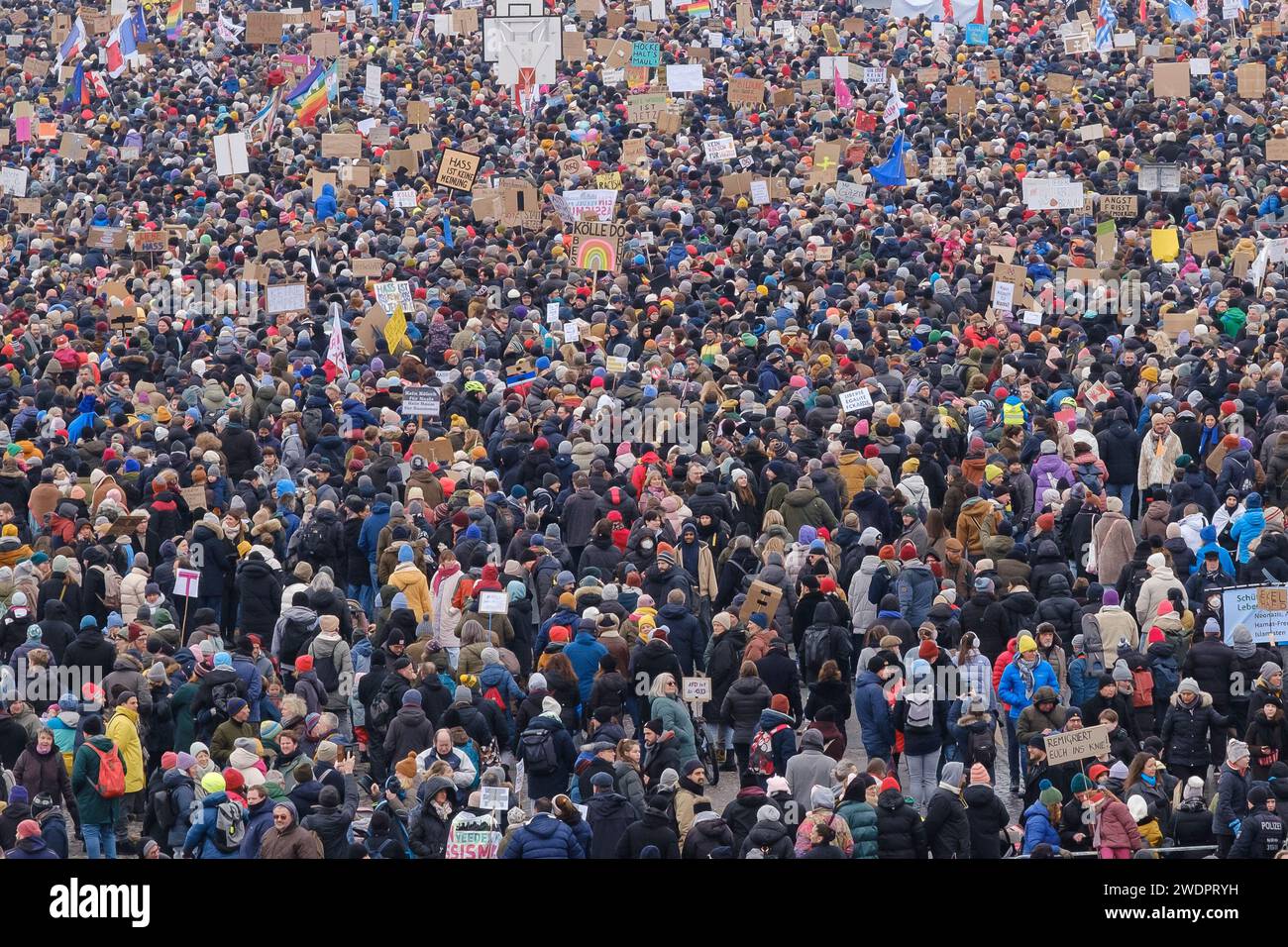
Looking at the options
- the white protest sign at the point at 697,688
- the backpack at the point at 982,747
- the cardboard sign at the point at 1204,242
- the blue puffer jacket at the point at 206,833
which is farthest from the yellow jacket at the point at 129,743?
the cardboard sign at the point at 1204,242

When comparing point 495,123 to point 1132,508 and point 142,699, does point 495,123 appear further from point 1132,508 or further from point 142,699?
point 142,699

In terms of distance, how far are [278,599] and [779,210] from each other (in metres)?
12.4

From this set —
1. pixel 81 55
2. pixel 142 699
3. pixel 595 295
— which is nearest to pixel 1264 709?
pixel 142 699

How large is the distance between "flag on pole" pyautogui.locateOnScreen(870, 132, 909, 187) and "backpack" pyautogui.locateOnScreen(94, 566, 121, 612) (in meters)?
15.0

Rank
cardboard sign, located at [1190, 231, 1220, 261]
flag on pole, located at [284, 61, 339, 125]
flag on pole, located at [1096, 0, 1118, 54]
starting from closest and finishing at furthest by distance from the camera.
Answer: cardboard sign, located at [1190, 231, 1220, 261] < flag on pole, located at [284, 61, 339, 125] < flag on pole, located at [1096, 0, 1118, 54]

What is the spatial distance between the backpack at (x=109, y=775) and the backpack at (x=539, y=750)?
2.58 meters

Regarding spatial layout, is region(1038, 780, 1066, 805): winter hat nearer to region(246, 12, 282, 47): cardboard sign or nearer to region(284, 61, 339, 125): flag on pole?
region(284, 61, 339, 125): flag on pole

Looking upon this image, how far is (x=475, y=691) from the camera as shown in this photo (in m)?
14.0

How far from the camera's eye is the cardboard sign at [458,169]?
2745cm

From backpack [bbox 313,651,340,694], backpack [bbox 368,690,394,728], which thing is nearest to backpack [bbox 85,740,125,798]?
backpack [bbox 368,690,394,728]

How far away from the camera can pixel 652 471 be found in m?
17.3

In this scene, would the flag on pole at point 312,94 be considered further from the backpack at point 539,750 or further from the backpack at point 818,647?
the backpack at point 539,750

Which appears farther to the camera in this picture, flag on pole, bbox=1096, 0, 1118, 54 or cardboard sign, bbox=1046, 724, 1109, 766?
flag on pole, bbox=1096, 0, 1118, 54

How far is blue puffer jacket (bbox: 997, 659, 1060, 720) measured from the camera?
1395cm
